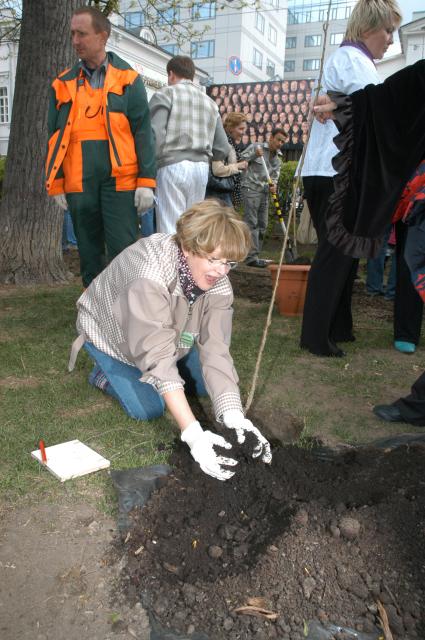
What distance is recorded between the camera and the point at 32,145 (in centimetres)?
557

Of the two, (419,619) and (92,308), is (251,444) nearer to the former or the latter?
(419,619)

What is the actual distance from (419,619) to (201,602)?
579mm

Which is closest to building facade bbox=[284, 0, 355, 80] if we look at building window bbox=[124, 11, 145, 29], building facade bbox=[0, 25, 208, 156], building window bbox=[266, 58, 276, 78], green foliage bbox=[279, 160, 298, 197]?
building window bbox=[266, 58, 276, 78]

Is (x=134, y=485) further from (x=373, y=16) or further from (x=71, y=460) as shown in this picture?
(x=373, y=16)

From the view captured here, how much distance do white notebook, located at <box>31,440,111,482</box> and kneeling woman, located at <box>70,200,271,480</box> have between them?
14.5 inches

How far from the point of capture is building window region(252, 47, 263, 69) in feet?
130

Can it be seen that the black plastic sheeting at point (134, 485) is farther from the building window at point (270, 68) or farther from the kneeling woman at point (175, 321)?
the building window at point (270, 68)

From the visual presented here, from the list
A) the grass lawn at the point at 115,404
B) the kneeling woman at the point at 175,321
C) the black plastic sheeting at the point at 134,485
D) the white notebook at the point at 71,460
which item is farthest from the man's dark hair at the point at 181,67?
the black plastic sheeting at the point at 134,485

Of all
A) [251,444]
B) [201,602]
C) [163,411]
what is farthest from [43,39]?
[201,602]

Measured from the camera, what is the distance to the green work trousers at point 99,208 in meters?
3.55

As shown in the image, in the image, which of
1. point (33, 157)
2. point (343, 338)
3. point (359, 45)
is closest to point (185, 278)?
point (359, 45)

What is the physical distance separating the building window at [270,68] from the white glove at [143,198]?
43982mm

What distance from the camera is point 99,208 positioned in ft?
12.0

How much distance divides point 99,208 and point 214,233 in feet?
6.06
